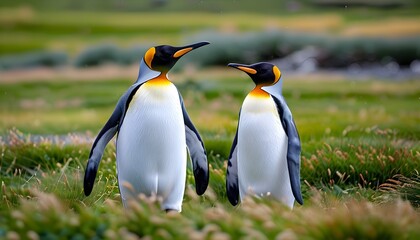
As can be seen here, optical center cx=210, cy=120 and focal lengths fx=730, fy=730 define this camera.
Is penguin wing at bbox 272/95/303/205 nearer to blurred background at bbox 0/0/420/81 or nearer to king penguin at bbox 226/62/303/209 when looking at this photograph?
king penguin at bbox 226/62/303/209

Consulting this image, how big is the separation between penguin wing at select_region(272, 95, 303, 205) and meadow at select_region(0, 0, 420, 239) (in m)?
0.17

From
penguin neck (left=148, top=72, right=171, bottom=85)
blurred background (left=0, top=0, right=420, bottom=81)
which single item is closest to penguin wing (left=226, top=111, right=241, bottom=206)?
penguin neck (left=148, top=72, right=171, bottom=85)

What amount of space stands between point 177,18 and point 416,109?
6.26 metres

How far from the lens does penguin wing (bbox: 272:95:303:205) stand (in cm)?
443

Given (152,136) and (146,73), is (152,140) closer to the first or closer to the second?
(152,136)

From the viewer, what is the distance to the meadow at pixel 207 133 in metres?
3.77

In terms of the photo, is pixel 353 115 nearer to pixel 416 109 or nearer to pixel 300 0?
pixel 416 109

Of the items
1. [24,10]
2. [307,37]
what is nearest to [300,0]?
[307,37]

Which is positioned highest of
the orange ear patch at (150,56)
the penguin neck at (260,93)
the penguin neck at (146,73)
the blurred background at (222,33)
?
the orange ear patch at (150,56)

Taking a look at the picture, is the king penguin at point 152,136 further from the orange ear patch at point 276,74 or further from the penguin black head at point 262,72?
the orange ear patch at point 276,74

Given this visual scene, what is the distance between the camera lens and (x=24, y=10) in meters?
15.3

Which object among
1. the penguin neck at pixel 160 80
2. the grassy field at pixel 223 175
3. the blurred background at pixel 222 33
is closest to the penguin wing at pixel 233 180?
the grassy field at pixel 223 175

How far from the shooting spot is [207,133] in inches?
306

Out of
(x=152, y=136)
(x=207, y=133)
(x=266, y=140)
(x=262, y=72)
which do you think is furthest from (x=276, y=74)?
(x=207, y=133)
